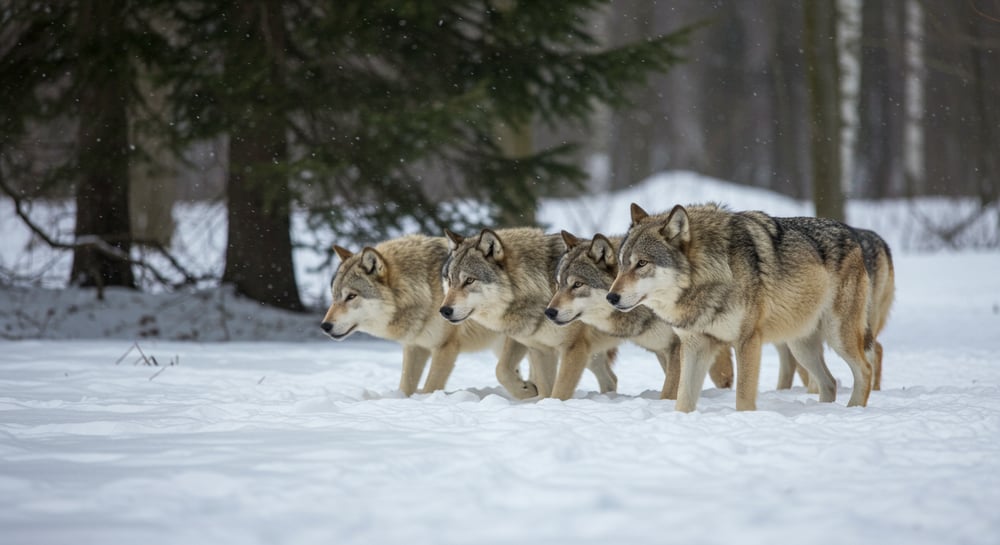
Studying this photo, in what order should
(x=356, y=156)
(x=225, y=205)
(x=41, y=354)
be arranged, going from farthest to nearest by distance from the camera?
(x=225, y=205) → (x=356, y=156) → (x=41, y=354)

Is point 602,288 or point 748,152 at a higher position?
point 748,152

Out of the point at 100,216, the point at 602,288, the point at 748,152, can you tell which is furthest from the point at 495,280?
the point at 748,152

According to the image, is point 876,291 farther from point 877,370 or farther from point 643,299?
point 643,299

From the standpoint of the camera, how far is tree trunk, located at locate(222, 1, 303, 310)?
8.81 m

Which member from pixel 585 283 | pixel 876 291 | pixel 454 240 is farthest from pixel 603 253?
pixel 876 291

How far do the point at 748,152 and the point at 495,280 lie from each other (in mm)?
28006

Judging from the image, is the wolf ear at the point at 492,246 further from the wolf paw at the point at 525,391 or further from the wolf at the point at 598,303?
the wolf paw at the point at 525,391

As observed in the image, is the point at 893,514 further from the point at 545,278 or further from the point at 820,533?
the point at 545,278

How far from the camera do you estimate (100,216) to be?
10.7 meters

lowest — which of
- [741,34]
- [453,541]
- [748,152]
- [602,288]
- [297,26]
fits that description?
[453,541]

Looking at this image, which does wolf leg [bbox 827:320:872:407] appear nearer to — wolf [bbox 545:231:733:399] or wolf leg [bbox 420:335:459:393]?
wolf [bbox 545:231:733:399]

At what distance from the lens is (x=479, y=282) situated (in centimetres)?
598

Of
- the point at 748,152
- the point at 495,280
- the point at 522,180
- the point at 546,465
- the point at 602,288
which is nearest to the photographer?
the point at 546,465

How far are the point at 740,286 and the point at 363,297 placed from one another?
104 inches
